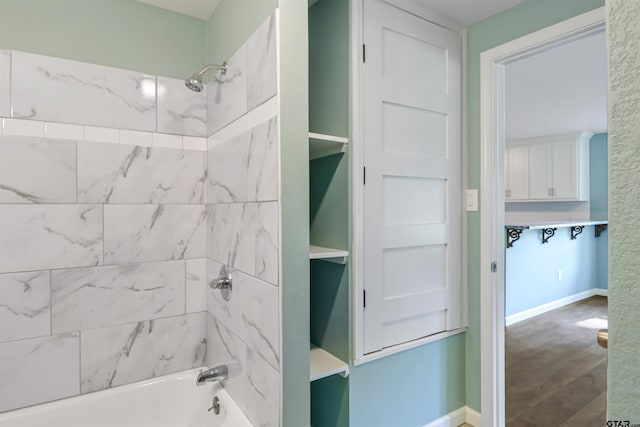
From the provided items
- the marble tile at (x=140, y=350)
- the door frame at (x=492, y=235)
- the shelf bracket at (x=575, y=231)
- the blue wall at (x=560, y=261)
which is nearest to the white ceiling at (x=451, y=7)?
the door frame at (x=492, y=235)

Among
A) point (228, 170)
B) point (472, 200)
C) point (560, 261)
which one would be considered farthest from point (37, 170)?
point (560, 261)

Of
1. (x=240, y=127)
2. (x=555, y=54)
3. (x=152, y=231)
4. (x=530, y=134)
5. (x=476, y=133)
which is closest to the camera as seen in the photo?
(x=240, y=127)

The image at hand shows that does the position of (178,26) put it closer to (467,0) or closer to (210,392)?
(467,0)

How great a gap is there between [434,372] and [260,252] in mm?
1253

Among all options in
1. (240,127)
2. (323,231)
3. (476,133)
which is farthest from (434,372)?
(240,127)

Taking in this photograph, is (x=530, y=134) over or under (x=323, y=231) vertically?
over

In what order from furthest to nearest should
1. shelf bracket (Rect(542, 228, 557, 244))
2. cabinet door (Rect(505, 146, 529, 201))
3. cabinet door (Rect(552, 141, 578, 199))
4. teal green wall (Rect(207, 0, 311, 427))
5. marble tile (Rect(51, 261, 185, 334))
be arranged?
cabinet door (Rect(505, 146, 529, 201)), cabinet door (Rect(552, 141, 578, 199)), shelf bracket (Rect(542, 228, 557, 244)), marble tile (Rect(51, 261, 185, 334)), teal green wall (Rect(207, 0, 311, 427))

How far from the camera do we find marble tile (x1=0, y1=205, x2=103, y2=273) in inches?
61.3

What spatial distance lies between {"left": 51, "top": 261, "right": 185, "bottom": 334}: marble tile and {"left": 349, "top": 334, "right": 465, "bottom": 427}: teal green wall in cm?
108

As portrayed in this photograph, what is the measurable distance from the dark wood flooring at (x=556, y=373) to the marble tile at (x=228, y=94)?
247 cm

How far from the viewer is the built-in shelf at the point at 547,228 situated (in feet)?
12.5

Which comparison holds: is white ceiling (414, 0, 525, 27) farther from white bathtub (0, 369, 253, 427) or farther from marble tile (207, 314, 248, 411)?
white bathtub (0, 369, 253, 427)

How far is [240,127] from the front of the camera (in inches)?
63.1

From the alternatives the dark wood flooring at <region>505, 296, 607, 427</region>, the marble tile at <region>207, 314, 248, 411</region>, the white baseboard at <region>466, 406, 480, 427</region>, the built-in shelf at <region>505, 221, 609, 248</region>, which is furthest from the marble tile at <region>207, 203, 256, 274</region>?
the built-in shelf at <region>505, 221, 609, 248</region>
